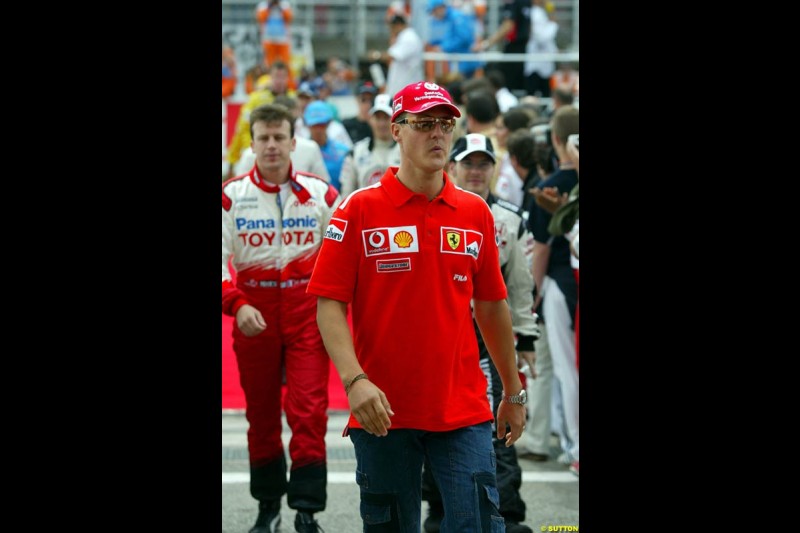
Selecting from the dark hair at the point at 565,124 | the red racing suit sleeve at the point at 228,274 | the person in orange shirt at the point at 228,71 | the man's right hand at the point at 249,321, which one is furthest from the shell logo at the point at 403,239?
the person in orange shirt at the point at 228,71

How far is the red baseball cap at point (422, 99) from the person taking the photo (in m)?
4.75

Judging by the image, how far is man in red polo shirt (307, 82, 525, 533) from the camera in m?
4.71

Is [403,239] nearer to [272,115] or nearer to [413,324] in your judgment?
[413,324]

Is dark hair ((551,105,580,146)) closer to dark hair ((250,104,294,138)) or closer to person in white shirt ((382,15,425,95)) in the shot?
dark hair ((250,104,294,138))

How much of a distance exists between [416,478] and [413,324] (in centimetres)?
63

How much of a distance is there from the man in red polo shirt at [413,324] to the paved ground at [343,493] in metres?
2.40

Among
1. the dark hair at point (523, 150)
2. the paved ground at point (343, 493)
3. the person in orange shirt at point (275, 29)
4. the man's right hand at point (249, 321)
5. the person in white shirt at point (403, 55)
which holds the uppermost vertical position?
the person in orange shirt at point (275, 29)

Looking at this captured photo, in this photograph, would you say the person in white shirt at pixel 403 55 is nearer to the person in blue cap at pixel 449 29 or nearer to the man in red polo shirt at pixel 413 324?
the person in blue cap at pixel 449 29
